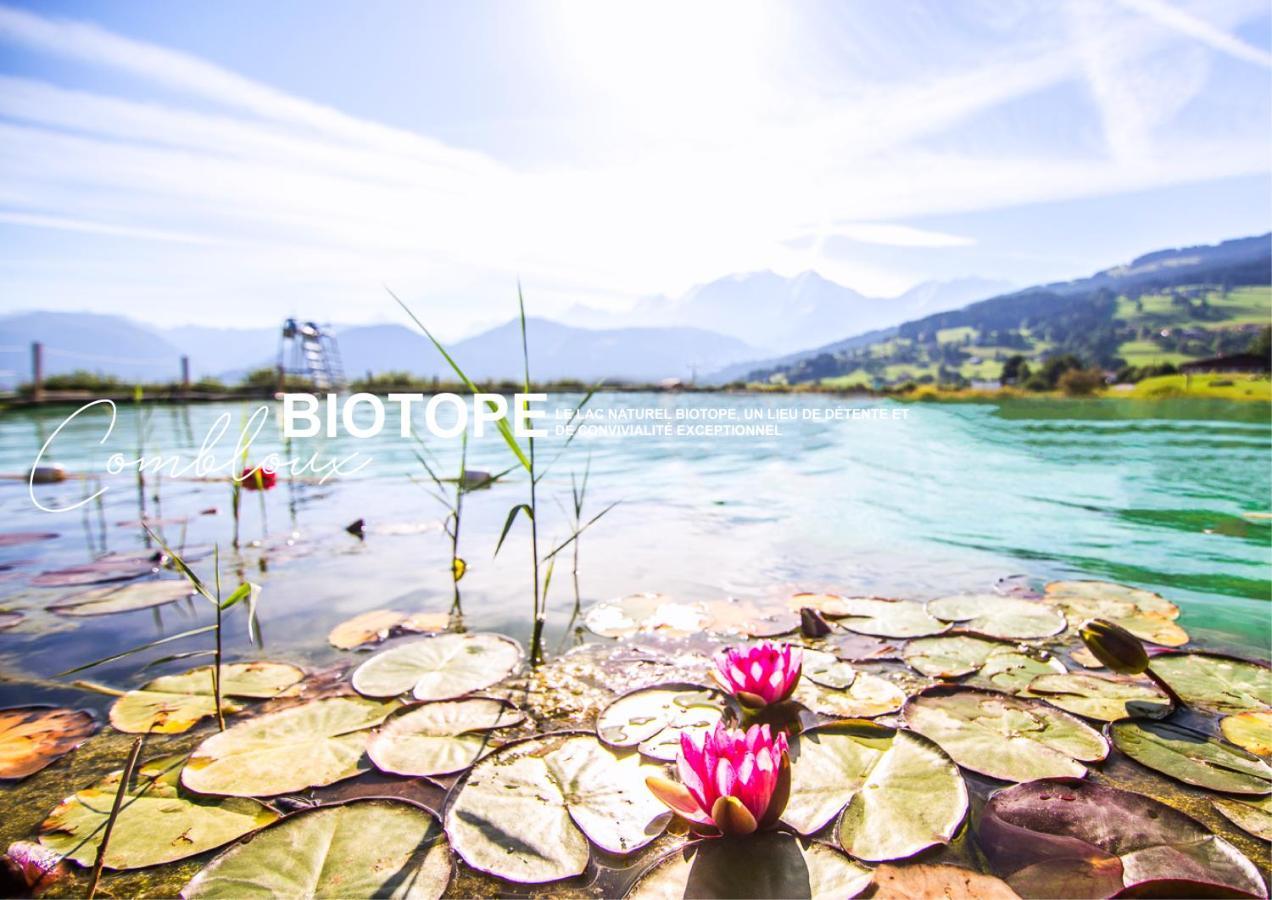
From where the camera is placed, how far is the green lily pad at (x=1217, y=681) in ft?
7.37

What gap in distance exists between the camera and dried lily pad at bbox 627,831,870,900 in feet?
4.46

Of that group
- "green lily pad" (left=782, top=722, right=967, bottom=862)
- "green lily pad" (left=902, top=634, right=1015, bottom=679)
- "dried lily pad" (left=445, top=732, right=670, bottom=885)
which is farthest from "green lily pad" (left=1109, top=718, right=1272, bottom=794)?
"dried lily pad" (left=445, top=732, right=670, bottom=885)

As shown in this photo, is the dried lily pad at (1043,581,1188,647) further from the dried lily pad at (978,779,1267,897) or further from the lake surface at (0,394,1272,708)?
the dried lily pad at (978,779,1267,897)

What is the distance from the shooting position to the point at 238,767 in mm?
1866

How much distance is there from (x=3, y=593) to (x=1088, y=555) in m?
7.75

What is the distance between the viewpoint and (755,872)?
4.66 feet

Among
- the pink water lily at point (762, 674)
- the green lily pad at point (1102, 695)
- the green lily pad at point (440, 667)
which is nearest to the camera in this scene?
the pink water lily at point (762, 674)

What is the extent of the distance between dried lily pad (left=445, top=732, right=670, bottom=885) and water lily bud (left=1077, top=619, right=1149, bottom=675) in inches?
68.0

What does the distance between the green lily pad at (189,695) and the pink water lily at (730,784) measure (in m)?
1.88

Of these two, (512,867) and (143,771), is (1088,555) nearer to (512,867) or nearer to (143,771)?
(512,867)

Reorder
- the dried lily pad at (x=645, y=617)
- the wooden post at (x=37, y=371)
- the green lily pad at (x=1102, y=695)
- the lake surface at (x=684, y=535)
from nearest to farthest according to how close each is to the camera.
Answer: the green lily pad at (x=1102, y=695)
the dried lily pad at (x=645, y=617)
the lake surface at (x=684, y=535)
the wooden post at (x=37, y=371)

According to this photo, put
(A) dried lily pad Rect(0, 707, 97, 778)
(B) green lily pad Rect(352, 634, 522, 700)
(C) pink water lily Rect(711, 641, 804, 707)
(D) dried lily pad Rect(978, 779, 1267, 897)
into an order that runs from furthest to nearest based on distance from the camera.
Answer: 1. (B) green lily pad Rect(352, 634, 522, 700)
2. (C) pink water lily Rect(711, 641, 804, 707)
3. (A) dried lily pad Rect(0, 707, 97, 778)
4. (D) dried lily pad Rect(978, 779, 1267, 897)

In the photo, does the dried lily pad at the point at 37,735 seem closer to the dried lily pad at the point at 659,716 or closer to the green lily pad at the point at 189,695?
the green lily pad at the point at 189,695

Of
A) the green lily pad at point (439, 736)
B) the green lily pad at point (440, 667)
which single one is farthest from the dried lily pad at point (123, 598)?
the green lily pad at point (439, 736)
